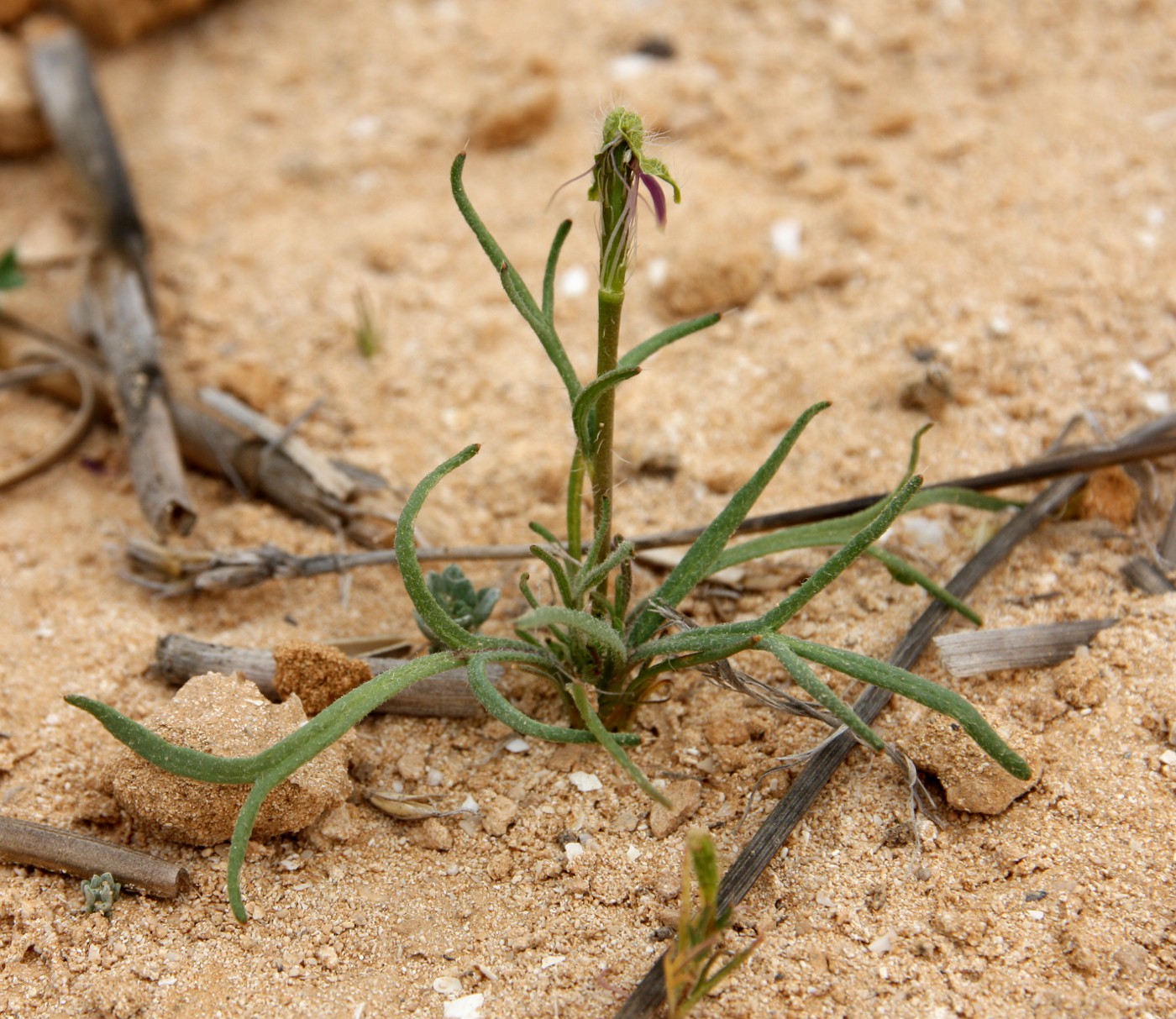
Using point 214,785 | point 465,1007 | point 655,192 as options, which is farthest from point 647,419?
point 465,1007

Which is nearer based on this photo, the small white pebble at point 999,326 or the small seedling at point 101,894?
the small seedling at point 101,894

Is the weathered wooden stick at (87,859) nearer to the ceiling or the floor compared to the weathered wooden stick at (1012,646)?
nearer to the ceiling

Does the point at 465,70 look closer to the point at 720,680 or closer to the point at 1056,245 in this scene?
the point at 1056,245

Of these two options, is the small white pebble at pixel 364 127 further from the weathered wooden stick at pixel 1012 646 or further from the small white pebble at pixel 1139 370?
the weathered wooden stick at pixel 1012 646

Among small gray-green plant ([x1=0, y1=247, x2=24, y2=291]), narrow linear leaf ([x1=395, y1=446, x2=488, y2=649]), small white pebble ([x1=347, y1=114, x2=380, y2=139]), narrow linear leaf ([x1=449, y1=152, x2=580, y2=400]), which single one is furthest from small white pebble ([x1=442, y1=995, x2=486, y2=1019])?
small white pebble ([x1=347, y1=114, x2=380, y2=139])

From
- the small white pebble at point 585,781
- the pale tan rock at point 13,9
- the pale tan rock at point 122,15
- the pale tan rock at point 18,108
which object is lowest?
the small white pebble at point 585,781

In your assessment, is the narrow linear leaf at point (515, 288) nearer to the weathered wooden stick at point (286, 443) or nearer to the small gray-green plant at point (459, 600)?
the small gray-green plant at point (459, 600)

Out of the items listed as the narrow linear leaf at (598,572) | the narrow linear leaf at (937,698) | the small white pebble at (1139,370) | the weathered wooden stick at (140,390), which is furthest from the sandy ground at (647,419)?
the narrow linear leaf at (598,572)

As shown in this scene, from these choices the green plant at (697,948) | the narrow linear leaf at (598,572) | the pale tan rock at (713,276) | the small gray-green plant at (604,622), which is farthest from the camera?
the pale tan rock at (713,276)

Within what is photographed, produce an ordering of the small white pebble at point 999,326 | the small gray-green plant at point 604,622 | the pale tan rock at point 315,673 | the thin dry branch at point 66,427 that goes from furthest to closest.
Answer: the small white pebble at point 999,326
the thin dry branch at point 66,427
the pale tan rock at point 315,673
the small gray-green plant at point 604,622
